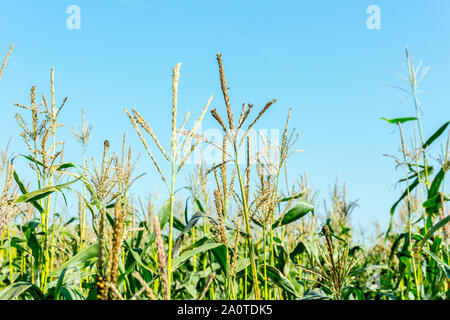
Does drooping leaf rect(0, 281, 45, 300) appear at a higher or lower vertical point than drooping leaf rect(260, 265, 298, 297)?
higher

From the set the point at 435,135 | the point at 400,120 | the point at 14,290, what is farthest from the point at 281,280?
the point at 435,135

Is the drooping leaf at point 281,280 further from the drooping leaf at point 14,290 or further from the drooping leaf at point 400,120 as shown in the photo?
the drooping leaf at point 400,120

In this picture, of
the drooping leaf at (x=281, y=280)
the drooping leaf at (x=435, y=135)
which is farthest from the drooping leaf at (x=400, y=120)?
the drooping leaf at (x=281, y=280)

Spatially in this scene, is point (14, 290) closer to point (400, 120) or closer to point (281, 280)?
point (281, 280)

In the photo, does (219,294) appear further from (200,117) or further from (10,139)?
(200,117)

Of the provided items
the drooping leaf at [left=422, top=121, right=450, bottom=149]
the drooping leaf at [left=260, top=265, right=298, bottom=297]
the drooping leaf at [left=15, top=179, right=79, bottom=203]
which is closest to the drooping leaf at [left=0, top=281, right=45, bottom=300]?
the drooping leaf at [left=15, top=179, right=79, bottom=203]

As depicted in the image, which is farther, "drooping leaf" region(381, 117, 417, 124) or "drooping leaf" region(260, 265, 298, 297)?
"drooping leaf" region(381, 117, 417, 124)

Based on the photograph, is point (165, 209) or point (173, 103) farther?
point (165, 209)

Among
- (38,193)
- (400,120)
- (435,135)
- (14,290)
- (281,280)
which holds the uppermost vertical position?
(400,120)

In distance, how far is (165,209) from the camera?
2.38 m

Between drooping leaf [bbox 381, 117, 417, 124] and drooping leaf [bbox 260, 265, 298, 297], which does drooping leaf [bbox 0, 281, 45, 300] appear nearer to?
drooping leaf [bbox 260, 265, 298, 297]
